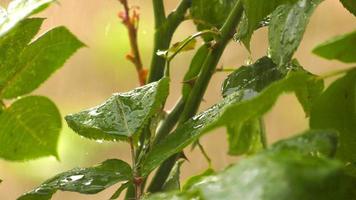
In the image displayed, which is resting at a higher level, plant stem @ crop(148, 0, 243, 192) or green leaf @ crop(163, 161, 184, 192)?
plant stem @ crop(148, 0, 243, 192)

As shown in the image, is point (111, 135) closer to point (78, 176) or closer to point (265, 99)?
point (78, 176)

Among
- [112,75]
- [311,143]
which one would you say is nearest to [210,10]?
[311,143]

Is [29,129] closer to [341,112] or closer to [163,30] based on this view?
[163,30]

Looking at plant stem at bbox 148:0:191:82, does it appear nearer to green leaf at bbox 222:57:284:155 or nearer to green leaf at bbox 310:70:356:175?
green leaf at bbox 222:57:284:155

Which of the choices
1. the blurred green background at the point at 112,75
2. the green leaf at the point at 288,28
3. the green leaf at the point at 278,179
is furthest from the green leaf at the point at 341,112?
the blurred green background at the point at 112,75

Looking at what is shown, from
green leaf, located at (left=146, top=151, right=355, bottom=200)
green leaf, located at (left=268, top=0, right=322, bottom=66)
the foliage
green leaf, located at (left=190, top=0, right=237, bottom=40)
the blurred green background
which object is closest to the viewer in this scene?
green leaf, located at (left=146, top=151, right=355, bottom=200)

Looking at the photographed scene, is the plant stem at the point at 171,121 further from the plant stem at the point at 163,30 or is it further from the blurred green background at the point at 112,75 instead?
the blurred green background at the point at 112,75

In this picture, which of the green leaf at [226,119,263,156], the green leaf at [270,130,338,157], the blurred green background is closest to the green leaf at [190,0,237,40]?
the green leaf at [226,119,263,156]
